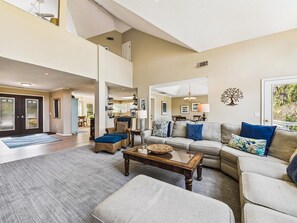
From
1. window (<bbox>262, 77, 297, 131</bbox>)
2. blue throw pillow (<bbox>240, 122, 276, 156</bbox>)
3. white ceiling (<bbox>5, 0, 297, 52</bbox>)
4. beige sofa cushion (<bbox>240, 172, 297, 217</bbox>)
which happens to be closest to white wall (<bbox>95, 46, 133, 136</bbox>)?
white ceiling (<bbox>5, 0, 297, 52</bbox>)

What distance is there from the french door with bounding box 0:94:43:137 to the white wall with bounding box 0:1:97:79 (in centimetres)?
491

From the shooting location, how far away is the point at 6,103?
248 inches

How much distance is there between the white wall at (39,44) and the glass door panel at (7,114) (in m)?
4.96

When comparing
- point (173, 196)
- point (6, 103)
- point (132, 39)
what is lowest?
point (173, 196)

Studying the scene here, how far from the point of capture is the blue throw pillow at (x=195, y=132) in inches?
133

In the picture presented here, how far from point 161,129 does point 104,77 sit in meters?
2.95

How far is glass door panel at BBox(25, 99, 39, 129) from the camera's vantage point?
6926mm

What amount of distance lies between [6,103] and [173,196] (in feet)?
28.5

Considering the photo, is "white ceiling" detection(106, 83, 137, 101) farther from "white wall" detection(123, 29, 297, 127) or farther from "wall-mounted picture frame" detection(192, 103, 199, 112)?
"wall-mounted picture frame" detection(192, 103, 199, 112)

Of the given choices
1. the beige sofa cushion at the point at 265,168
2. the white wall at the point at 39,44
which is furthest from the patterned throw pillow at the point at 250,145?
the white wall at the point at 39,44

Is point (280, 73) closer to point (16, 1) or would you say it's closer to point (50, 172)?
point (50, 172)

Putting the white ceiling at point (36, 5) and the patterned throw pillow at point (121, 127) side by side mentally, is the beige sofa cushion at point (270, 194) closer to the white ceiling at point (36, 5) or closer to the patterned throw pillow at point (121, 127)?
the patterned throw pillow at point (121, 127)

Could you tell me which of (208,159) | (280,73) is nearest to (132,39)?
(280,73)

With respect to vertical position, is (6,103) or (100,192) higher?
(6,103)
